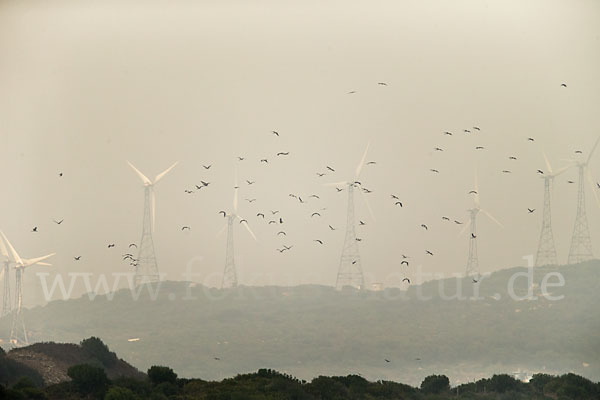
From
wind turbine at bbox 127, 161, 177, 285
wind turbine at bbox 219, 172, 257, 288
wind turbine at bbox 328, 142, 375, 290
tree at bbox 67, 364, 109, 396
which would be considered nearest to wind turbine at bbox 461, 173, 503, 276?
wind turbine at bbox 328, 142, 375, 290

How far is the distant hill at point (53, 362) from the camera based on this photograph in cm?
2484

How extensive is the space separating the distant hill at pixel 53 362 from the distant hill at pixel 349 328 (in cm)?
3143

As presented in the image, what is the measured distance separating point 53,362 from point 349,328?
4344cm

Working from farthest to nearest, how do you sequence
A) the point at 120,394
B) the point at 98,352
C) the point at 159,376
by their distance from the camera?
the point at 98,352, the point at 159,376, the point at 120,394

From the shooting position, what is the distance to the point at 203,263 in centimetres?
6281

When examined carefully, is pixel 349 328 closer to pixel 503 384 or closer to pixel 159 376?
pixel 503 384

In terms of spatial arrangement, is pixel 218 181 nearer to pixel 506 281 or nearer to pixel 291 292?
pixel 291 292

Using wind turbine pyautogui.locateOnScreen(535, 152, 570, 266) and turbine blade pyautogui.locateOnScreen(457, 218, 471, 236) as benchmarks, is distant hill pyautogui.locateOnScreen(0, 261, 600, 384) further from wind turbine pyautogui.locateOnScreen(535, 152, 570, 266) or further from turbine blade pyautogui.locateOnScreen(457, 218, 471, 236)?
turbine blade pyautogui.locateOnScreen(457, 218, 471, 236)

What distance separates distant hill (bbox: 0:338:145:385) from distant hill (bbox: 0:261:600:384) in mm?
31433

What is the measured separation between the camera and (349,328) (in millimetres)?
68312

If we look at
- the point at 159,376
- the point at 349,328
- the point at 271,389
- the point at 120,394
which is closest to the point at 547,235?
the point at 349,328

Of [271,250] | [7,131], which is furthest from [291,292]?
[7,131]

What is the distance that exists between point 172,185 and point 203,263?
606 cm

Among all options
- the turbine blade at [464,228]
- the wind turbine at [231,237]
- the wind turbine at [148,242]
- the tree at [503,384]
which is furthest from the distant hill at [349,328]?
the tree at [503,384]
